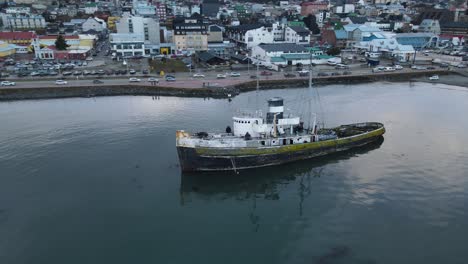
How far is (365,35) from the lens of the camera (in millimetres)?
83125

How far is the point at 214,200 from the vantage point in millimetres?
22812

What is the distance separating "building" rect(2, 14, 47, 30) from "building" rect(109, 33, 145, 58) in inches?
1863

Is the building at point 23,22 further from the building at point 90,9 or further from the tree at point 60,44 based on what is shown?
the tree at point 60,44

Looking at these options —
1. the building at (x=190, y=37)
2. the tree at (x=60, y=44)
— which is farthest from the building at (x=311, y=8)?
the tree at (x=60, y=44)

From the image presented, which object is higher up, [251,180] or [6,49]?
[6,49]

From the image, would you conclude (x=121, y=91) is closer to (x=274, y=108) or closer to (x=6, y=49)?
(x=274, y=108)

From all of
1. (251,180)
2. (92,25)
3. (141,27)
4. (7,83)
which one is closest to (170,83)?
(7,83)

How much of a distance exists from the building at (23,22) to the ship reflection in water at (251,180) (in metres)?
99.1

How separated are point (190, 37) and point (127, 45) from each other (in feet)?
43.6

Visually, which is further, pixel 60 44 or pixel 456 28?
pixel 456 28

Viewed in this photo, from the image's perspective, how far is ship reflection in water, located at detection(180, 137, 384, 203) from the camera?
23.7 m

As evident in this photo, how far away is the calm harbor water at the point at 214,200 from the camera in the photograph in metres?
17.7

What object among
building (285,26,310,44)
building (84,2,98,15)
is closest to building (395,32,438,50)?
building (285,26,310,44)

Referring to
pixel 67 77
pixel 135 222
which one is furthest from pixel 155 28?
pixel 135 222
